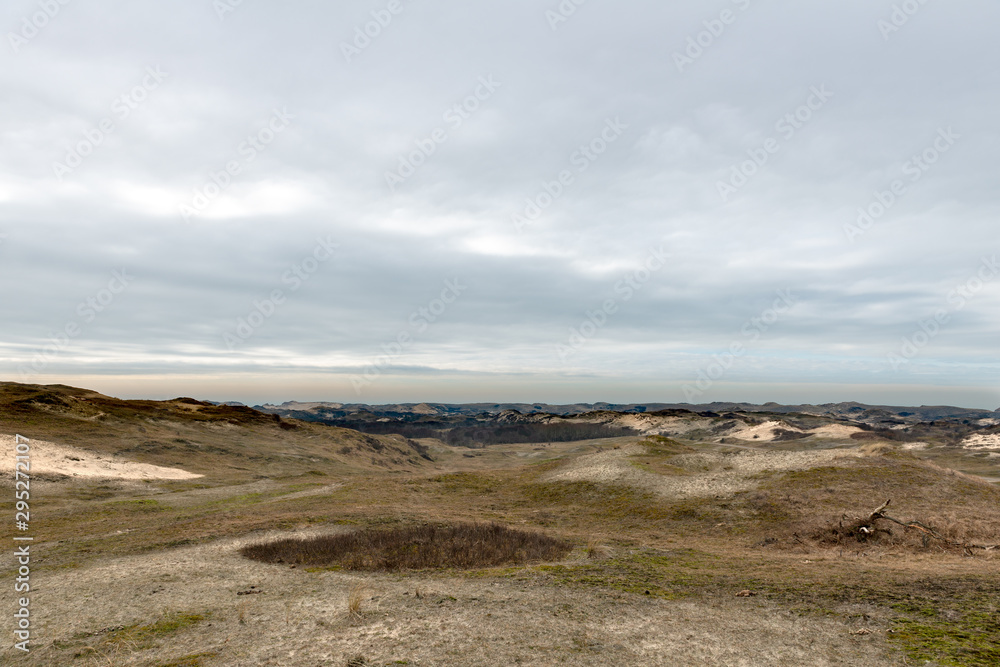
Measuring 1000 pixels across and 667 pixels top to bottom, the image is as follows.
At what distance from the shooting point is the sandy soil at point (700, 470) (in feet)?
99.3

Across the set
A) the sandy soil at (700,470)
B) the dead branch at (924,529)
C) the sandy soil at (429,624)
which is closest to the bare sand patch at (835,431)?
the sandy soil at (700,470)

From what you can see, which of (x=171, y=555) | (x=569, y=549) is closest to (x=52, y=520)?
(x=171, y=555)

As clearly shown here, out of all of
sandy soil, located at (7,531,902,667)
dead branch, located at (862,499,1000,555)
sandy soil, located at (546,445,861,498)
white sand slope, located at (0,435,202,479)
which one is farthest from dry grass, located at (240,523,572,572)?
white sand slope, located at (0,435,202,479)

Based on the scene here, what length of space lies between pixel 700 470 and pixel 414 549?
2686 centimetres

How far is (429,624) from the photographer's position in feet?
33.7

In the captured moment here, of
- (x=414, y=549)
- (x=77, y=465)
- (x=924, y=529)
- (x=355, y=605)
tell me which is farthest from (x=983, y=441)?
(x=77, y=465)

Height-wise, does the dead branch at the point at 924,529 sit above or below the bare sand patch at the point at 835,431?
above

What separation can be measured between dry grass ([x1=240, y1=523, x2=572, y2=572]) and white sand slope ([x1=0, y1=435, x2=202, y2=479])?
99.3 ft

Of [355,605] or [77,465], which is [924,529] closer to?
[355,605]

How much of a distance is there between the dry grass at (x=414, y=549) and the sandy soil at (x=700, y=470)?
13726 mm

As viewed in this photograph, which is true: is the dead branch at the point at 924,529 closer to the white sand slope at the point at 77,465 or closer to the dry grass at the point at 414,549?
the dry grass at the point at 414,549

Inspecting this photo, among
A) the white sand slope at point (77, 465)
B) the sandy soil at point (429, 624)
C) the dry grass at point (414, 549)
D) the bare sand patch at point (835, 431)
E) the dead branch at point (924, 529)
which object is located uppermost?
the sandy soil at point (429, 624)

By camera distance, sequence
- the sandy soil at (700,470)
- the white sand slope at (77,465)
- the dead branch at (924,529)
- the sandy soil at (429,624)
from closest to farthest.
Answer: the sandy soil at (429,624), the dead branch at (924,529), the sandy soil at (700,470), the white sand slope at (77,465)

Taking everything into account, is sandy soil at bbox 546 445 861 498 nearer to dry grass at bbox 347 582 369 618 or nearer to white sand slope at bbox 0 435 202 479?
dry grass at bbox 347 582 369 618
